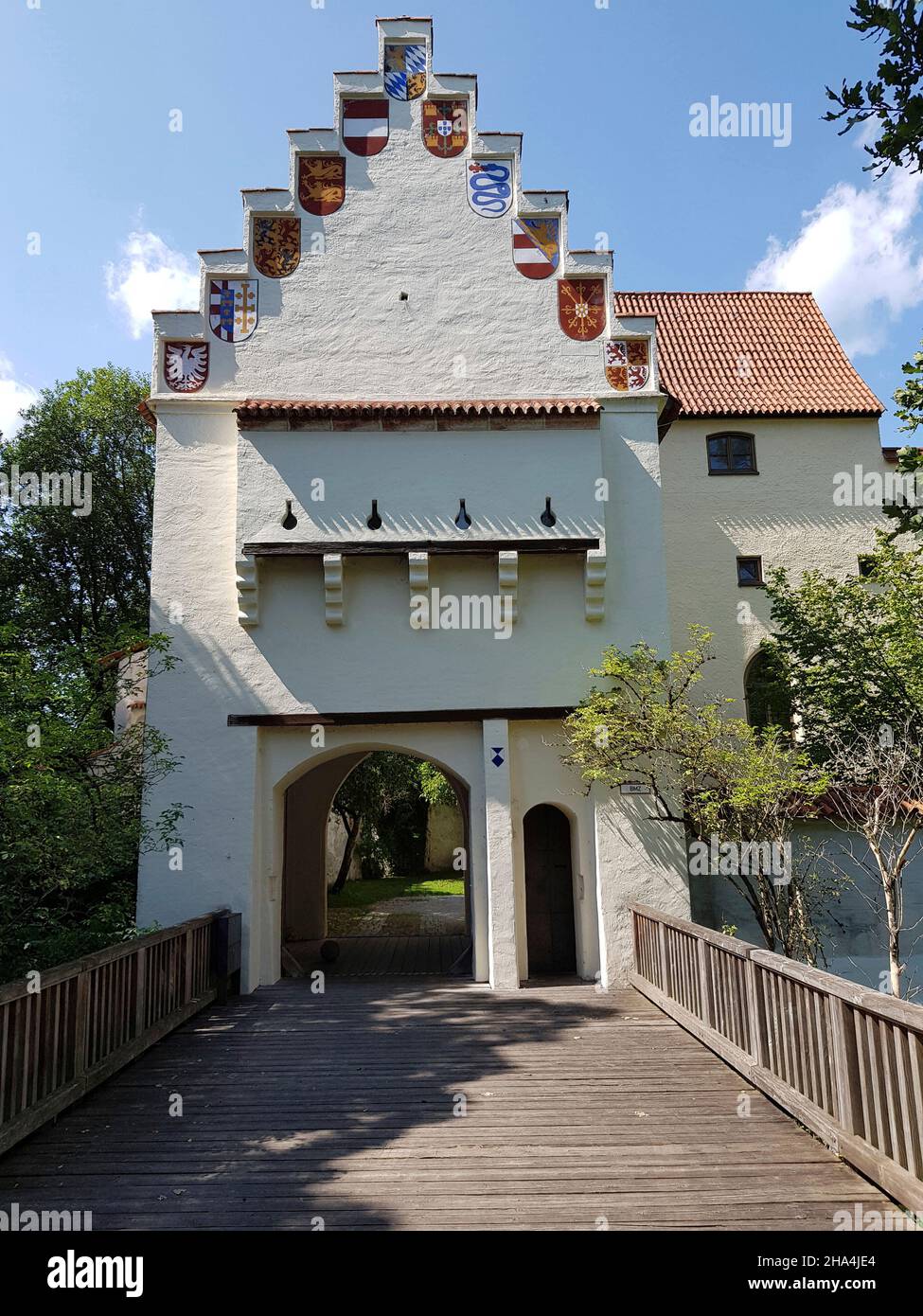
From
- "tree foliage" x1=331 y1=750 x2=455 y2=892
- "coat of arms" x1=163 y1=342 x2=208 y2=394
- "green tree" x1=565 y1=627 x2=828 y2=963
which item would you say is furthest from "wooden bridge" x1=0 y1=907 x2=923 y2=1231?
"tree foliage" x1=331 y1=750 x2=455 y2=892

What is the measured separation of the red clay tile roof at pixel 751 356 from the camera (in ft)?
55.8

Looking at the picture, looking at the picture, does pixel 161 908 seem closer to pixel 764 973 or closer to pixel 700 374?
pixel 764 973

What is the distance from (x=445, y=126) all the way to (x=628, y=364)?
4061 millimetres

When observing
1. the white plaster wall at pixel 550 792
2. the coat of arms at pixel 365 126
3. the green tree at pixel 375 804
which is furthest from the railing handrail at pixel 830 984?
the green tree at pixel 375 804

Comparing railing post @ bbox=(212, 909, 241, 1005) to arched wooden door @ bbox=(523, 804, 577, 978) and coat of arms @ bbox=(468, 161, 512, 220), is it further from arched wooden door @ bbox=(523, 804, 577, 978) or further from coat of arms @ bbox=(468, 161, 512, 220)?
coat of arms @ bbox=(468, 161, 512, 220)

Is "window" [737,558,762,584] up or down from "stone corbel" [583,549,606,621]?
up

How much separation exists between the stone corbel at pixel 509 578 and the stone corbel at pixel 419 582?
0.89 metres

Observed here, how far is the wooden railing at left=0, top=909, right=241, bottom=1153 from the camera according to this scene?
553 centimetres

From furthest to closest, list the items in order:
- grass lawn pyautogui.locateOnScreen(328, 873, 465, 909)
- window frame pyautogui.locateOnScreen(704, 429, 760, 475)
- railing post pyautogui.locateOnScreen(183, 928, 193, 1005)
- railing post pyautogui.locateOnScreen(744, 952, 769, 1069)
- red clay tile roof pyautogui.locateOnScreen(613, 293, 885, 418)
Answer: grass lawn pyautogui.locateOnScreen(328, 873, 465, 909) → red clay tile roof pyautogui.locateOnScreen(613, 293, 885, 418) → window frame pyautogui.locateOnScreen(704, 429, 760, 475) → railing post pyautogui.locateOnScreen(183, 928, 193, 1005) → railing post pyautogui.locateOnScreen(744, 952, 769, 1069)

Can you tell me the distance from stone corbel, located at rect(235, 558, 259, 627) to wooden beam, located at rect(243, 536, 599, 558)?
0.13 meters

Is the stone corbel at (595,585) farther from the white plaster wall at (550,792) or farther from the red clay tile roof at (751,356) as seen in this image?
the red clay tile roof at (751,356)

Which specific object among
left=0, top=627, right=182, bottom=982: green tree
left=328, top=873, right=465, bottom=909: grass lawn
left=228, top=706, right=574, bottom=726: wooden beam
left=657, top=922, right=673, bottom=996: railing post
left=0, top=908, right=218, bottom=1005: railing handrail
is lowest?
left=328, top=873, right=465, bottom=909: grass lawn
